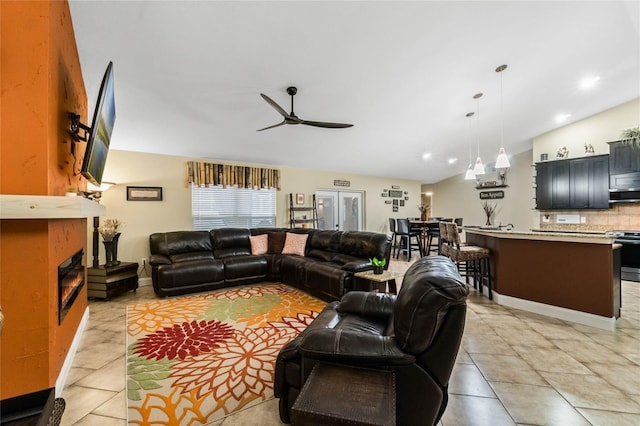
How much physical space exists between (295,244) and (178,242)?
205cm

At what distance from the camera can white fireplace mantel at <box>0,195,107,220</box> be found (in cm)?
135

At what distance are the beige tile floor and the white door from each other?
4.59 metres

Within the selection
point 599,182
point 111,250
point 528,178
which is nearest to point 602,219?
point 599,182

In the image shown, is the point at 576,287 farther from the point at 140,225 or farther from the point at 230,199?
the point at 140,225

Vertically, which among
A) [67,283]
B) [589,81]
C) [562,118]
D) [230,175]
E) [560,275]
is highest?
[589,81]

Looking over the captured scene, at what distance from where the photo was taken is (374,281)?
3.38m

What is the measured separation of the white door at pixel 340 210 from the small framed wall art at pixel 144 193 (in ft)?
12.0

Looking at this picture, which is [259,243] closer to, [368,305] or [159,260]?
[159,260]

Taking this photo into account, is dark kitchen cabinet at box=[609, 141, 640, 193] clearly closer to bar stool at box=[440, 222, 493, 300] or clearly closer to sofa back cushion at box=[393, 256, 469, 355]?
bar stool at box=[440, 222, 493, 300]

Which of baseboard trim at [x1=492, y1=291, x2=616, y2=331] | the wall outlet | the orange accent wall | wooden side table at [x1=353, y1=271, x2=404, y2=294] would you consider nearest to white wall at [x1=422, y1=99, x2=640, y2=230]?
the wall outlet

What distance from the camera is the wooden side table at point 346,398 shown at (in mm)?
833

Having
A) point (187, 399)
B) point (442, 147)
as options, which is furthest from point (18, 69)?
point (442, 147)

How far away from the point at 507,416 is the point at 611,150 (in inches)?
235

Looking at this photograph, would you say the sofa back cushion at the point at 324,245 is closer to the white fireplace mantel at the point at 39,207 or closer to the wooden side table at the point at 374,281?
the wooden side table at the point at 374,281
